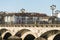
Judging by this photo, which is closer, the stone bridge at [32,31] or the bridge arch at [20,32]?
the stone bridge at [32,31]

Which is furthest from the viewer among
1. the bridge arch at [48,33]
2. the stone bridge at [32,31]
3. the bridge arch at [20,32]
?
the bridge arch at [20,32]

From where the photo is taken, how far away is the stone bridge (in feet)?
136

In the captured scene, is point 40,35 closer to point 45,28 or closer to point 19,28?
point 45,28

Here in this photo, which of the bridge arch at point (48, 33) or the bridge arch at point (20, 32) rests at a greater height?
the bridge arch at point (48, 33)

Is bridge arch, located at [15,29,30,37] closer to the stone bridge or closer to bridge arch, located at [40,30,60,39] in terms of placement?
the stone bridge

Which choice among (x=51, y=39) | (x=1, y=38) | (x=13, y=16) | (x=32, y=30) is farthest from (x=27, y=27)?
(x=13, y=16)

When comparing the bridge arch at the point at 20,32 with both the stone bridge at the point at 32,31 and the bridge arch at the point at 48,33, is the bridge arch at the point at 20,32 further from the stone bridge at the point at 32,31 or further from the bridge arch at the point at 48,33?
the bridge arch at the point at 48,33

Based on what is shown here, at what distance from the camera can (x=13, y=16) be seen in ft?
308

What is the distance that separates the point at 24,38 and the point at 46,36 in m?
9.79

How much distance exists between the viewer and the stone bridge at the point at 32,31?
41.5 metres

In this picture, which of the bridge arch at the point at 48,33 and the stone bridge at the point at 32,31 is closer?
the bridge arch at the point at 48,33

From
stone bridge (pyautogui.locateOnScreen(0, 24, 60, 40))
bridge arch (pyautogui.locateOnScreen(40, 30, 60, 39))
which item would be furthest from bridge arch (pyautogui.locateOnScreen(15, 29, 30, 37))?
bridge arch (pyautogui.locateOnScreen(40, 30, 60, 39))

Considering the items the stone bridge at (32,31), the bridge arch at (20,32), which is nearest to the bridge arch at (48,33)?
the stone bridge at (32,31)

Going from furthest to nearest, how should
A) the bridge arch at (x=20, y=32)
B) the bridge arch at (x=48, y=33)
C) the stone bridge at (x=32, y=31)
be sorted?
the bridge arch at (x=20, y=32) → the stone bridge at (x=32, y=31) → the bridge arch at (x=48, y=33)
